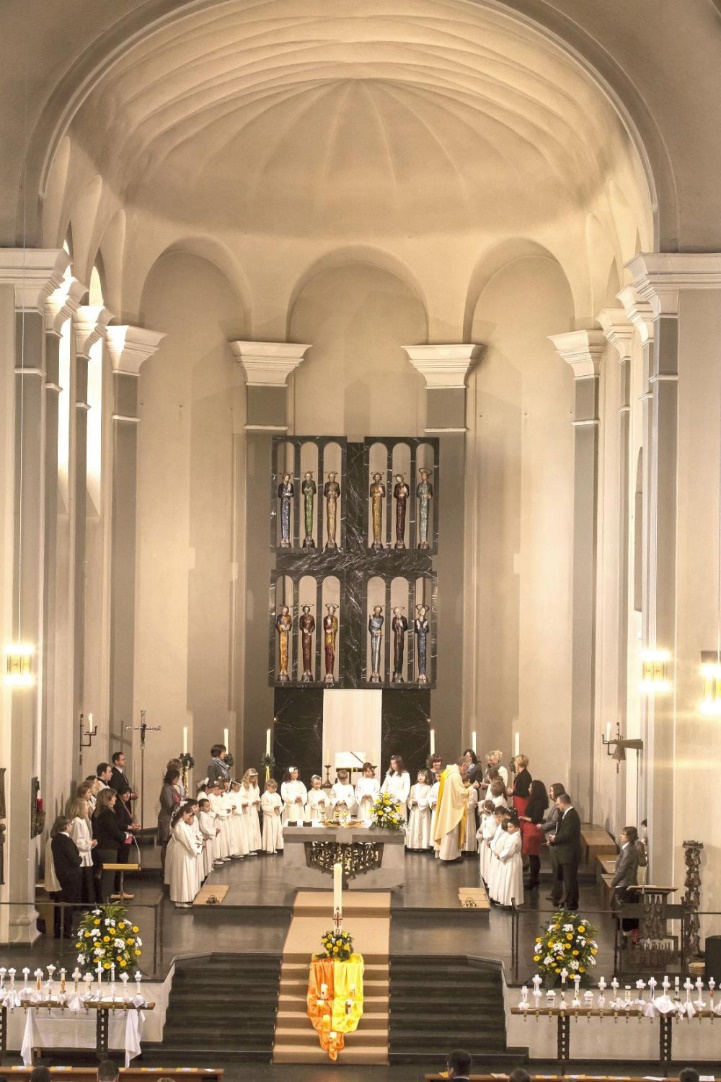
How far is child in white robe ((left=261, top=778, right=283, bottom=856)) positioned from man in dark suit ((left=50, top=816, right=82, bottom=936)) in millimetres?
4642

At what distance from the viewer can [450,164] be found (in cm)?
2353

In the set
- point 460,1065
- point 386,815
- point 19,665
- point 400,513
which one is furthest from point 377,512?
point 460,1065

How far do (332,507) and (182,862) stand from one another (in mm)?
7169

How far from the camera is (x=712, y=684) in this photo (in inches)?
672

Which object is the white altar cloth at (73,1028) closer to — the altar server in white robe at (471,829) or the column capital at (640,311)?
the altar server in white robe at (471,829)

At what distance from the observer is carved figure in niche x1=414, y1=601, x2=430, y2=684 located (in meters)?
24.3

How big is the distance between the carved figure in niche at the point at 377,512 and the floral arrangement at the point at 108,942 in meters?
9.85

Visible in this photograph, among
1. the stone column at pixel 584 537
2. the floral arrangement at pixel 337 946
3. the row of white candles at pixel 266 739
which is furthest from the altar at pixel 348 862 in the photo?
the stone column at pixel 584 537

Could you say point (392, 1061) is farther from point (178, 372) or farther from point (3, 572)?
point (178, 372)

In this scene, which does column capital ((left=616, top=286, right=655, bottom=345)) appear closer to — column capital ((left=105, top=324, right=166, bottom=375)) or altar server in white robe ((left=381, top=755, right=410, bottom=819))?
altar server in white robe ((left=381, top=755, right=410, bottom=819))

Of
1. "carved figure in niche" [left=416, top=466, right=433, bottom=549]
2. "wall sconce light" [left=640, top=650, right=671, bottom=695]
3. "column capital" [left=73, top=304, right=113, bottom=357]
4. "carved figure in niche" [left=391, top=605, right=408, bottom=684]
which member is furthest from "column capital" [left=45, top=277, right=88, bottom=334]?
"carved figure in niche" [left=391, top=605, right=408, bottom=684]

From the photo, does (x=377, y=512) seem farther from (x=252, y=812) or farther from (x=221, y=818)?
(x=221, y=818)

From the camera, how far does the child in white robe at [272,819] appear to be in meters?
21.6

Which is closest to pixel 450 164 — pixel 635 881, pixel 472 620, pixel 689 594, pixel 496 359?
pixel 496 359
